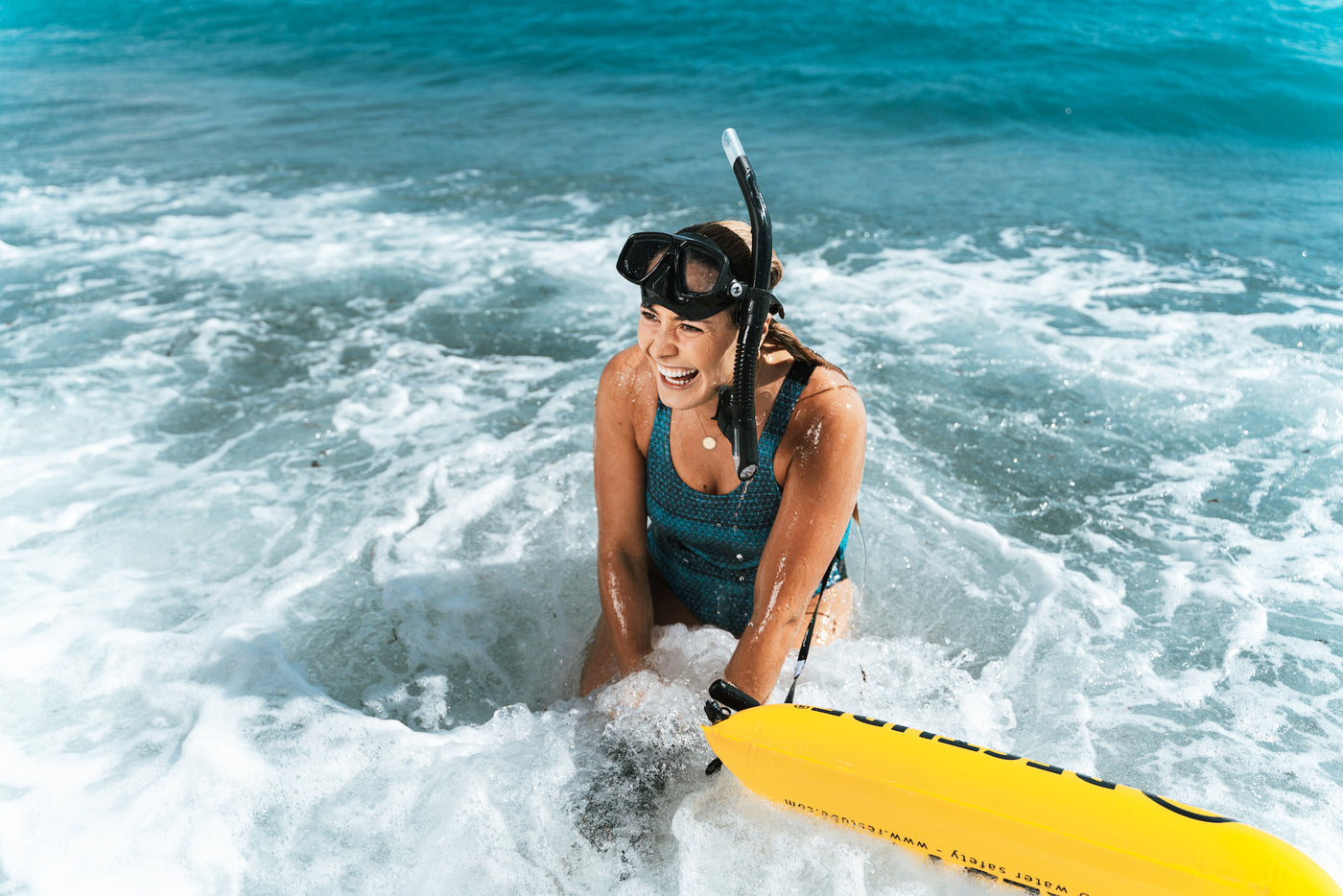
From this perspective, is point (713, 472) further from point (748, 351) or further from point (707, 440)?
point (748, 351)

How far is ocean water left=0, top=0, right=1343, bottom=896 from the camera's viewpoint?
271cm

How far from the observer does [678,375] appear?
2537 mm

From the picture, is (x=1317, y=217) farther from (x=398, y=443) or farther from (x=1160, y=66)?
(x=398, y=443)

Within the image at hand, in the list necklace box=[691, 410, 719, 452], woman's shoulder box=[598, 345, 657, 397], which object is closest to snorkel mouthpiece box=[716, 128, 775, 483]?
necklace box=[691, 410, 719, 452]

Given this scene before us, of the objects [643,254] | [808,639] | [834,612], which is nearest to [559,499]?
[834,612]

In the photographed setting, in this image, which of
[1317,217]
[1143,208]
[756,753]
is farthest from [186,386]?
[1317,217]

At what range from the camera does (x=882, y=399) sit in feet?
18.7

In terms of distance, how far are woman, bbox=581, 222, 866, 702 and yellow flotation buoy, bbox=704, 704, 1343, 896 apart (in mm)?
432

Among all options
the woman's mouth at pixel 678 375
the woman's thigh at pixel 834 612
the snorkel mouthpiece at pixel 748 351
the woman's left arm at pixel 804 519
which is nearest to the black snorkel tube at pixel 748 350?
the snorkel mouthpiece at pixel 748 351

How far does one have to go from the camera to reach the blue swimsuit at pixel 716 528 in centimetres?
270

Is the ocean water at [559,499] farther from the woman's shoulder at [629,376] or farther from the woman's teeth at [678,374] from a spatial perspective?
the woman's teeth at [678,374]

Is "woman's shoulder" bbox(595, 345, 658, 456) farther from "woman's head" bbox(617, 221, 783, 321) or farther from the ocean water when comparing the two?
the ocean water

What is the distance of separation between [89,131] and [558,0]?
526 inches

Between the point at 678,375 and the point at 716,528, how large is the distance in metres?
0.64
